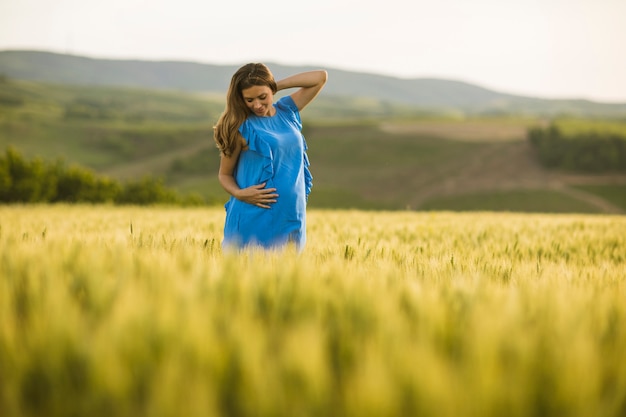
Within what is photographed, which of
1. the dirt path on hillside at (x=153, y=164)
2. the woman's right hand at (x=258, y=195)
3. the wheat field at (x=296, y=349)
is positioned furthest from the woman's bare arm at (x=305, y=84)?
the dirt path on hillside at (x=153, y=164)

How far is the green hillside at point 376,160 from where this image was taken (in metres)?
61.5

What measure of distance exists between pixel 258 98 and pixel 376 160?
71548mm

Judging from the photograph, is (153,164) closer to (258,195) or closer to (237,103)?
(237,103)

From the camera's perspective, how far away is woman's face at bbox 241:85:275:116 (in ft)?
12.9

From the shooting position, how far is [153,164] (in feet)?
272

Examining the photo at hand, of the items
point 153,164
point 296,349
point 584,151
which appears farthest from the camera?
point 153,164

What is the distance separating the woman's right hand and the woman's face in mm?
592

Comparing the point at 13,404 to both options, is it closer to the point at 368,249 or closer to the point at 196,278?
the point at 196,278

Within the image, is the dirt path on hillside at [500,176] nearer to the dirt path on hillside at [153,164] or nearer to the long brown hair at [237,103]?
the dirt path on hillside at [153,164]

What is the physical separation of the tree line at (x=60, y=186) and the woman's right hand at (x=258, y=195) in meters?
23.2

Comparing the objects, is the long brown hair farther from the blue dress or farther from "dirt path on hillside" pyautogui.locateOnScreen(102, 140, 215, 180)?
"dirt path on hillside" pyautogui.locateOnScreen(102, 140, 215, 180)

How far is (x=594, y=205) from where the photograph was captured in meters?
57.6

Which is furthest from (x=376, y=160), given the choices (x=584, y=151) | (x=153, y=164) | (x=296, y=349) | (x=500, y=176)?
(x=296, y=349)

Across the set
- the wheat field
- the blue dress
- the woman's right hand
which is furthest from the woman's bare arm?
the wheat field
